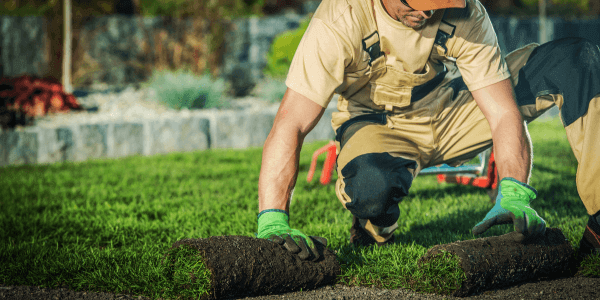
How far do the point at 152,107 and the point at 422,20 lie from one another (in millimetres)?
5529

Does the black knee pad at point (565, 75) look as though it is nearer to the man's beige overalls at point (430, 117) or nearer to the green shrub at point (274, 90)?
the man's beige overalls at point (430, 117)

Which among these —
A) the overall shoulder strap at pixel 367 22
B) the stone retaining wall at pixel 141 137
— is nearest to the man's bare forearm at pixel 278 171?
the overall shoulder strap at pixel 367 22

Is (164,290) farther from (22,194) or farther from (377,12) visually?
(22,194)

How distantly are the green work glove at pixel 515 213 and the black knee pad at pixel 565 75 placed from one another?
0.58 m

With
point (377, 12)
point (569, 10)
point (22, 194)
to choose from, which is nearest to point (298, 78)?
point (377, 12)

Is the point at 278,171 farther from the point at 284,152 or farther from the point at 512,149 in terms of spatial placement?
the point at 512,149

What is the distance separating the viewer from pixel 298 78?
8.29 ft

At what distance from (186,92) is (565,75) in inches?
211

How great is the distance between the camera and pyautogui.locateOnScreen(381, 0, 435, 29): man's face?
2.58 meters

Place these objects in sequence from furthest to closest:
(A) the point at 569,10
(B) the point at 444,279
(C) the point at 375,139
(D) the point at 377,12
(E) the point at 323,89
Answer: (A) the point at 569,10 → (C) the point at 375,139 → (D) the point at 377,12 → (E) the point at 323,89 → (B) the point at 444,279

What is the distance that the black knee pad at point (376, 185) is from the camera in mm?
2738

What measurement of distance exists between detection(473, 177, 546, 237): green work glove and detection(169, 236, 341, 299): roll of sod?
0.78 metres

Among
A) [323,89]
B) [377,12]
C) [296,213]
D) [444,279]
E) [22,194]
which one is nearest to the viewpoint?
[444,279]

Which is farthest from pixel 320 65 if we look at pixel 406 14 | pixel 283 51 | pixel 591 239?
pixel 283 51
